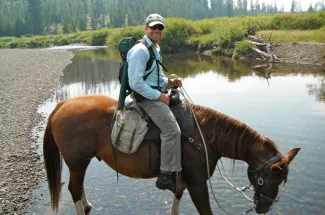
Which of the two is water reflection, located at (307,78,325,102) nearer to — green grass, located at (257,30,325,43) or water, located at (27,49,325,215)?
water, located at (27,49,325,215)

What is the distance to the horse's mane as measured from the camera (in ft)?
15.4

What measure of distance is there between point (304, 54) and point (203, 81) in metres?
14.4

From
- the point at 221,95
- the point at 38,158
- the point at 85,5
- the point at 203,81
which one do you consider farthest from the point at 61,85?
the point at 85,5

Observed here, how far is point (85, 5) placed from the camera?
7234 inches

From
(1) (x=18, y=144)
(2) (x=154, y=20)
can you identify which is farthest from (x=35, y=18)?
(2) (x=154, y=20)

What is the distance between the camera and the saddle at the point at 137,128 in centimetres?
484

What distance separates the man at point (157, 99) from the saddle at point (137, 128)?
0.16m

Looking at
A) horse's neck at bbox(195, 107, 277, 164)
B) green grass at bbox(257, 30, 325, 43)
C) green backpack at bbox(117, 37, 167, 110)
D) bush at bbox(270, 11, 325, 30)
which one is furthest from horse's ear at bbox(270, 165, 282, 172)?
bush at bbox(270, 11, 325, 30)

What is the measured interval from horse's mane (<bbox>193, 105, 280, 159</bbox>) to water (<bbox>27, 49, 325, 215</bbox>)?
0.34 metres

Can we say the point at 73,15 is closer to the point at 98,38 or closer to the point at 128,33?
the point at 98,38

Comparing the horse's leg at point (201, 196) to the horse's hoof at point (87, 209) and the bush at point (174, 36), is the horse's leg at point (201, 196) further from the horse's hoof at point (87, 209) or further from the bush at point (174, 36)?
the bush at point (174, 36)

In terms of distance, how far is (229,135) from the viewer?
483 cm

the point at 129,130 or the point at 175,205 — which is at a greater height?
the point at 129,130

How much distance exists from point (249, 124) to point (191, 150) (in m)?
7.43
